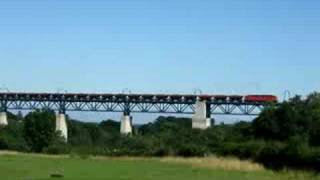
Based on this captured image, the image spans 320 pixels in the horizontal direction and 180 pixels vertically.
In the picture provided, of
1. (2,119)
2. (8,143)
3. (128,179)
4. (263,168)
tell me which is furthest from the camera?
(2,119)

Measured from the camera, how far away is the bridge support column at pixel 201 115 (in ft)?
380

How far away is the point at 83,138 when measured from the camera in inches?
5064

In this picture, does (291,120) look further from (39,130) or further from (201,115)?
(201,115)

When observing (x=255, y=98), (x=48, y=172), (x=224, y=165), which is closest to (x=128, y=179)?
(x=48, y=172)

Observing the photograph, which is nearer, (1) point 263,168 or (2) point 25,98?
(1) point 263,168

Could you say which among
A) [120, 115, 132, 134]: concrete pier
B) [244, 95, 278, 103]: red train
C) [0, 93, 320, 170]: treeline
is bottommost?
[0, 93, 320, 170]: treeline

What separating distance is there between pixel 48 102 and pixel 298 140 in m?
95.2

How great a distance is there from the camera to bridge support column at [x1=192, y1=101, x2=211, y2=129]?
380 feet

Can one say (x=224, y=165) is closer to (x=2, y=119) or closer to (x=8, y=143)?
(x=8, y=143)

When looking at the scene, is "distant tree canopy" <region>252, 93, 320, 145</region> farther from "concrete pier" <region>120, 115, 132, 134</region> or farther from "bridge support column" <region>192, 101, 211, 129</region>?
"concrete pier" <region>120, 115, 132, 134</region>

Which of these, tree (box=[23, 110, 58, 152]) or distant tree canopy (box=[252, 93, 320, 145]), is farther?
tree (box=[23, 110, 58, 152])

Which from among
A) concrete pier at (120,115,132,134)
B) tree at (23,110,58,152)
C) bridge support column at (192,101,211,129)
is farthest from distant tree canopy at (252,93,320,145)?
concrete pier at (120,115,132,134)

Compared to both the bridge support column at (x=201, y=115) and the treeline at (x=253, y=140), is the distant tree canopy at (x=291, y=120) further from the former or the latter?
the bridge support column at (x=201, y=115)

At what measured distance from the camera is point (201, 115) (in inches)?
4685
